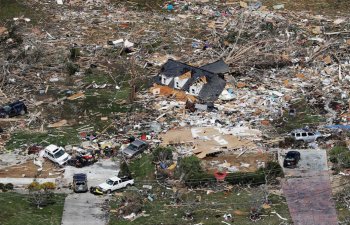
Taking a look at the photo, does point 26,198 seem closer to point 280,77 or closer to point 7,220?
point 7,220

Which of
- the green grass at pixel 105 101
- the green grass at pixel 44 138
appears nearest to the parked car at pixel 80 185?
the green grass at pixel 44 138

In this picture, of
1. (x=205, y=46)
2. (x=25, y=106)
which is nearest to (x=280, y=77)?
(x=205, y=46)

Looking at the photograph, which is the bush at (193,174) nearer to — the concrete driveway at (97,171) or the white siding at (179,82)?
the concrete driveway at (97,171)

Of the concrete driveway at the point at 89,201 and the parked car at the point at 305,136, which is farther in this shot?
the parked car at the point at 305,136

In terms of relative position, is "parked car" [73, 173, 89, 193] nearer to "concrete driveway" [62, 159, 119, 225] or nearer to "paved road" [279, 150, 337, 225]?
"concrete driveway" [62, 159, 119, 225]

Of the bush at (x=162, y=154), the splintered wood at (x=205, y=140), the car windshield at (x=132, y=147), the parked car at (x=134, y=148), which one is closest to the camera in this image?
the bush at (x=162, y=154)

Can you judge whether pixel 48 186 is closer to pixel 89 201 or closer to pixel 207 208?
pixel 89 201

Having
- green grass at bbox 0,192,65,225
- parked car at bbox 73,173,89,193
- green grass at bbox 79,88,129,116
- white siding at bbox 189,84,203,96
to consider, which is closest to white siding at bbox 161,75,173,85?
white siding at bbox 189,84,203,96
